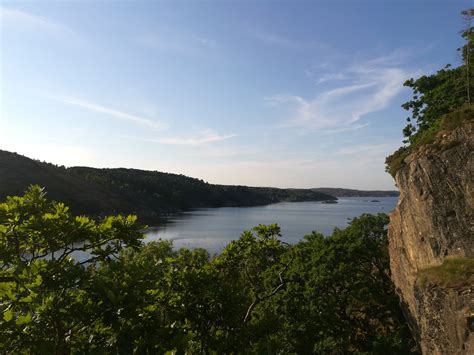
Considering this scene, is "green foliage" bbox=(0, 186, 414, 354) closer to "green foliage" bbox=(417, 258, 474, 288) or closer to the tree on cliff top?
"green foliage" bbox=(417, 258, 474, 288)

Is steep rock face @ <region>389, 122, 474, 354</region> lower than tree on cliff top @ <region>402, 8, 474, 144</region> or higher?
lower

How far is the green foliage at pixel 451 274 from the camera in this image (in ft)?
41.8

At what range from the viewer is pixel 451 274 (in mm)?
13336

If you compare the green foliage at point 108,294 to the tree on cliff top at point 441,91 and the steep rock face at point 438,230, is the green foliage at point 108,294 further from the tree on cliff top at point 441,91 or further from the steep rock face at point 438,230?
the tree on cliff top at point 441,91

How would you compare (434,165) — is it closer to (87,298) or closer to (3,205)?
(87,298)

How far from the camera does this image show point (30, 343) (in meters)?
A: 5.90

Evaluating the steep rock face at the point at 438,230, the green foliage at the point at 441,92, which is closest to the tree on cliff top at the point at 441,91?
the green foliage at the point at 441,92

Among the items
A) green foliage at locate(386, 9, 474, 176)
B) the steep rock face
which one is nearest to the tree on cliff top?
green foliage at locate(386, 9, 474, 176)

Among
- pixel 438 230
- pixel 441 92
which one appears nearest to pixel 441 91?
pixel 441 92

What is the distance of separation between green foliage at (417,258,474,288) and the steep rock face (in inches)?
10.8

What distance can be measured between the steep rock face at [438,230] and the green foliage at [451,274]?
0.27 metres

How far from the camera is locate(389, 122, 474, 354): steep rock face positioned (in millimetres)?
12516

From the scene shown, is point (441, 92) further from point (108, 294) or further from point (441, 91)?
point (108, 294)

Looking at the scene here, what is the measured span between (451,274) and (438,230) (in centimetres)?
255
